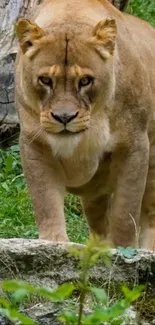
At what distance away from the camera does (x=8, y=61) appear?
8570 millimetres

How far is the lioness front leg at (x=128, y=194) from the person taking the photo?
20.1 feet

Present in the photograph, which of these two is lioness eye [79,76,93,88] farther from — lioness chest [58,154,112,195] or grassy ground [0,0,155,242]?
grassy ground [0,0,155,242]

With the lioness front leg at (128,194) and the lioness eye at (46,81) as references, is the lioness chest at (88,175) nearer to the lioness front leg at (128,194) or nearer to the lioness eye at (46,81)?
the lioness front leg at (128,194)

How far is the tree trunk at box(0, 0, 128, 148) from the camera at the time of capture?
8.59 m

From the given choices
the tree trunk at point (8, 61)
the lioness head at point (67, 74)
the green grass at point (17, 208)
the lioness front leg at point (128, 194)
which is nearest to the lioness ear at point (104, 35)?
the lioness head at point (67, 74)

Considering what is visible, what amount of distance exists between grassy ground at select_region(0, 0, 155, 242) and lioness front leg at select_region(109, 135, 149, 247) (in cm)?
71

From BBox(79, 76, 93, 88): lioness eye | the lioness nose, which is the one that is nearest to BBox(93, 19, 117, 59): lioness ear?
BBox(79, 76, 93, 88): lioness eye

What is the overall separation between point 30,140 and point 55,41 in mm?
578

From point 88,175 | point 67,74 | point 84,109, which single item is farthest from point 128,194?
point 67,74

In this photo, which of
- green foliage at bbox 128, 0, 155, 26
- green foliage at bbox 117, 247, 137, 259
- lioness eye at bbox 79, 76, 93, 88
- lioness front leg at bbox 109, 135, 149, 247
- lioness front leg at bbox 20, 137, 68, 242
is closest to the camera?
green foliage at bbox 117, 247, 137, 259

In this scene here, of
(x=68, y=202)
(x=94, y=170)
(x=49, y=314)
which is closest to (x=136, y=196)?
(x=94, y=170)

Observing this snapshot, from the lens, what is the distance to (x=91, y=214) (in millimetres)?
7184

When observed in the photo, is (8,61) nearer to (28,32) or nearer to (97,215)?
(97,215)

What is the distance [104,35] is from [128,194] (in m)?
0.96
